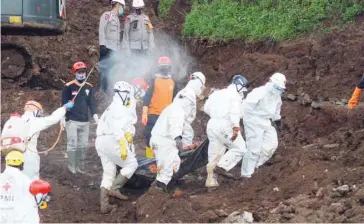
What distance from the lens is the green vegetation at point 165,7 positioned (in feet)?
78.0

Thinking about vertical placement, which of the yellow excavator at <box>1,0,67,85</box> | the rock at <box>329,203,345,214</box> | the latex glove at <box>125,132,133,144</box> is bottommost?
the rock at <box>329,203,345,214</box>

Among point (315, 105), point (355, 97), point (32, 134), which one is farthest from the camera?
point (315, 105)

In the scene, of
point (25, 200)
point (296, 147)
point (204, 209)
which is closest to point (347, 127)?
point (296, 147)

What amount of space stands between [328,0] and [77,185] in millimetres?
7406

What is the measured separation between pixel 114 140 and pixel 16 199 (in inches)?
130

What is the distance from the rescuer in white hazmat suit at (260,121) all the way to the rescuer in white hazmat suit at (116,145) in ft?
6.25

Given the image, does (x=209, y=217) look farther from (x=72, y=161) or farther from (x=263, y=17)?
(x=263, y=17)

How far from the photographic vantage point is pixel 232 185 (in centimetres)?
1355

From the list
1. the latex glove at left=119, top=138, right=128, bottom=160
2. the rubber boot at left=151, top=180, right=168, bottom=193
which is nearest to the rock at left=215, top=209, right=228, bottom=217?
the rubber boot at left=151, top=180, right=168, bottom=193

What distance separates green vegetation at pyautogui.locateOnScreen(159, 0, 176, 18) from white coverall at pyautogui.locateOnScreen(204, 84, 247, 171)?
34.4 feet

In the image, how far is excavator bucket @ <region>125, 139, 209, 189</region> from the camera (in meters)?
14.0

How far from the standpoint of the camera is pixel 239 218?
11.3m

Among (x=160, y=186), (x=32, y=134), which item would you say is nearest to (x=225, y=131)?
(x=160, y=186)

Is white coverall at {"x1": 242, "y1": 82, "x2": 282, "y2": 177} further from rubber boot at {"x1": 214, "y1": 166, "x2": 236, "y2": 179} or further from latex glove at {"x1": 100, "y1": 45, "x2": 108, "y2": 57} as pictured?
latex glove at {"x1": 100, "y1": 45, "x2": 108, "y2": 57}
